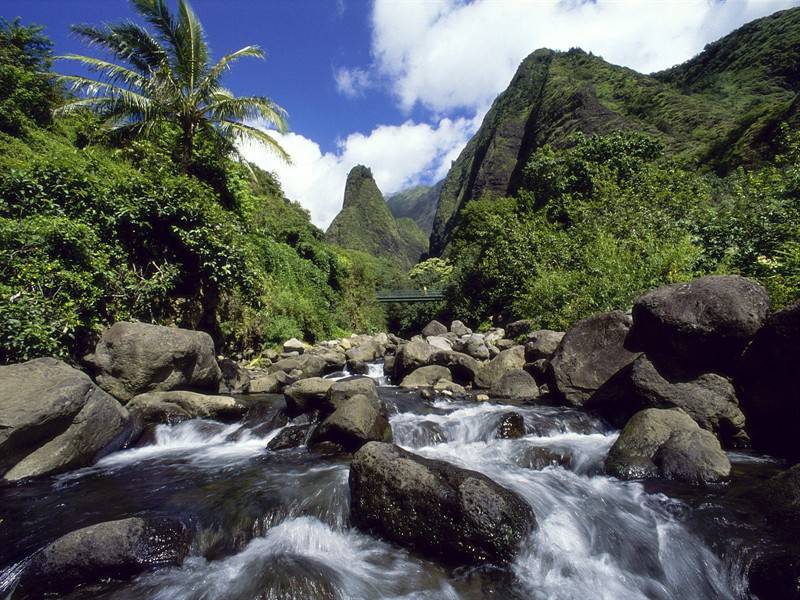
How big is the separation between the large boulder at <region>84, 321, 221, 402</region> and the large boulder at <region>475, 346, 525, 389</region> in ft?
24.6

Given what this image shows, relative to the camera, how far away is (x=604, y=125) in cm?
4362

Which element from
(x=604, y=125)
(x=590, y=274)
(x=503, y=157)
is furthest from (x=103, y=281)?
(x=503, y=157)

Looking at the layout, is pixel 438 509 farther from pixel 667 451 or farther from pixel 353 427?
pixel 667 451

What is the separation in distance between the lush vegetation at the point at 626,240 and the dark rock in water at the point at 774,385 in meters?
1.90

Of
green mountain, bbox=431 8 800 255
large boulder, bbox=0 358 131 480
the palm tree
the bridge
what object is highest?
green mountain, bbox=431 8 800 255

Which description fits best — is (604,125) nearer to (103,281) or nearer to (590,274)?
(590,274)

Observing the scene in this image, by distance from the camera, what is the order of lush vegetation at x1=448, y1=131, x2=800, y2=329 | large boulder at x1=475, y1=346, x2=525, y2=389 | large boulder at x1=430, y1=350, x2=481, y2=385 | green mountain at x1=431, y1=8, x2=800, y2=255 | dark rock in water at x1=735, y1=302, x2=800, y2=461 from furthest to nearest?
green mountain at x1=431, y1=8, x2=800, y2=255
large boulder at x1=430, y1=350, x2=481, y2=385
large boulder at x1=475, y1=346, x2=525, y2=389
lush vegetation at x1=448, y1=131, x2=800, y2=329
dark rock in water at x1=735, y1=302, x2=800, y2=461

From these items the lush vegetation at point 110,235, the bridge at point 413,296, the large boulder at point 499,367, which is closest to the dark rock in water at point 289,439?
the lush vegetation at point 110,235

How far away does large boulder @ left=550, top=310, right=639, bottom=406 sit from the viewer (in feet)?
28.5

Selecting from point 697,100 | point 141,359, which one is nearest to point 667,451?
point 141,359

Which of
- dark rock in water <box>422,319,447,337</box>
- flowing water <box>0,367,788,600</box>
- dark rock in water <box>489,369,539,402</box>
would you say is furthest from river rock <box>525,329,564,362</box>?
dark rock in water <box>422,319,447,337</box>

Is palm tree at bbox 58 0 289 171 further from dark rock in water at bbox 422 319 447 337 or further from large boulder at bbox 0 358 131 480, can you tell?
dark rock in water at bbox 422 319 447 337

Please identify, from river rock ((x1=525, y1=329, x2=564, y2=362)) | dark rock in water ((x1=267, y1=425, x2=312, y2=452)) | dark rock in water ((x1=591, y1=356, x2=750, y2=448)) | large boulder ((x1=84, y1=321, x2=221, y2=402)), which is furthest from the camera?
river rock ((x1=525, y1=329, x2=564, y2=362))

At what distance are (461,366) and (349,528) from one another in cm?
Result: 789
